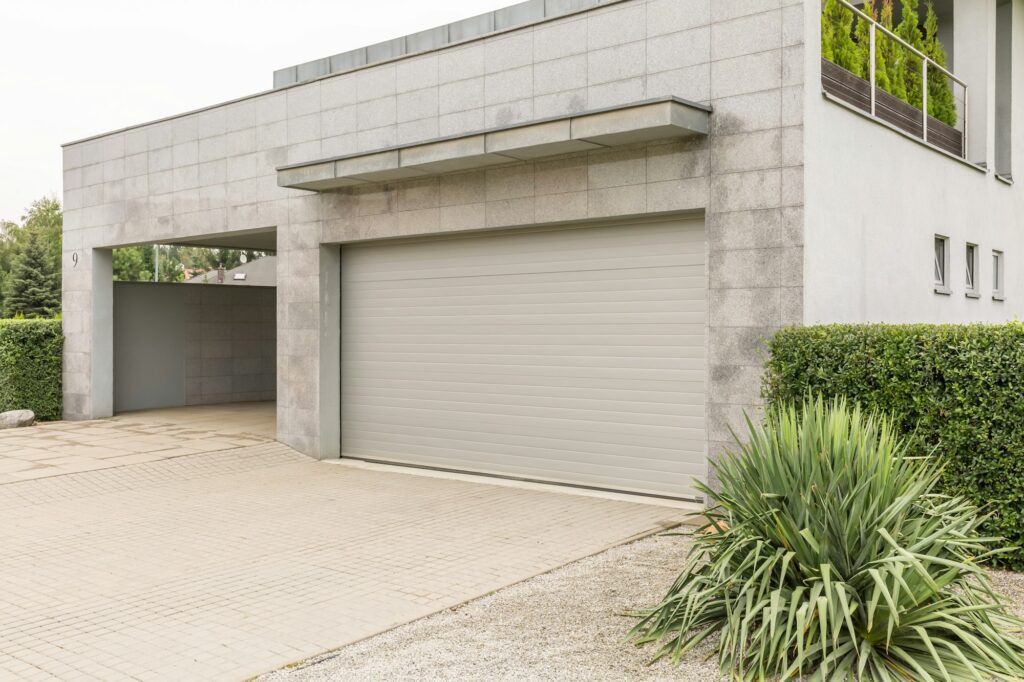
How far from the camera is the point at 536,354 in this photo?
11.0 metres

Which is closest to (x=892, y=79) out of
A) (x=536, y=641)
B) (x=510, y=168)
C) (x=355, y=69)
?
(x=510, y=168)

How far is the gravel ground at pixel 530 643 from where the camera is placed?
15.6 ft

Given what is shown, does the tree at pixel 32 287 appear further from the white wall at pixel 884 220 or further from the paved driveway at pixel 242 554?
the white wall at pixel 884 220

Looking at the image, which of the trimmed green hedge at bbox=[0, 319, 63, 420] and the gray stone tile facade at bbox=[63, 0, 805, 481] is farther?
the trimmed green hedge at bbox=[0, 319, 63, 420]

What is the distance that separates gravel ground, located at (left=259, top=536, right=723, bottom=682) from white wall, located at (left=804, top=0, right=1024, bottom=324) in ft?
12.2

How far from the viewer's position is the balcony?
10.1 metres

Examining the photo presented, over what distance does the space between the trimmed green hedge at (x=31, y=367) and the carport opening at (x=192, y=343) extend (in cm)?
129

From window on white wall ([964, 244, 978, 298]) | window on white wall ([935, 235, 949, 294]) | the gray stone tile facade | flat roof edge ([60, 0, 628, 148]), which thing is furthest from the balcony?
flat roof edge ([60, 0, 628, 148])

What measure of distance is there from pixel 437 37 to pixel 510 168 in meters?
2.58

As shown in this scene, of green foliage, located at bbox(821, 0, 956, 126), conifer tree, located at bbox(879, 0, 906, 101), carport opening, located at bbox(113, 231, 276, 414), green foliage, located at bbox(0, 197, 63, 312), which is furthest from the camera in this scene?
Result: green foliage, located at bbox(0, 197, 63, 312)

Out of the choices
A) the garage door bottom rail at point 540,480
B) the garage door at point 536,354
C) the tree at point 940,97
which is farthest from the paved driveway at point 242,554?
the tree at point 940,97

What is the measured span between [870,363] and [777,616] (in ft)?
10.5

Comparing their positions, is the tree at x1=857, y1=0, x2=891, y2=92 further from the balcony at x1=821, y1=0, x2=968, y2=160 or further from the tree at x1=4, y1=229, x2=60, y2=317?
the tree at x1=4, y1=229, x2=60, y2=317

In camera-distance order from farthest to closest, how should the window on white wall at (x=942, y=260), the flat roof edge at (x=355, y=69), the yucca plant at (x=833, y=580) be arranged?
the window on white wall at (x=942, y=260) → the flat roof edge at (x=355, y=69) → the yucca plant at (x=833, y=580)
